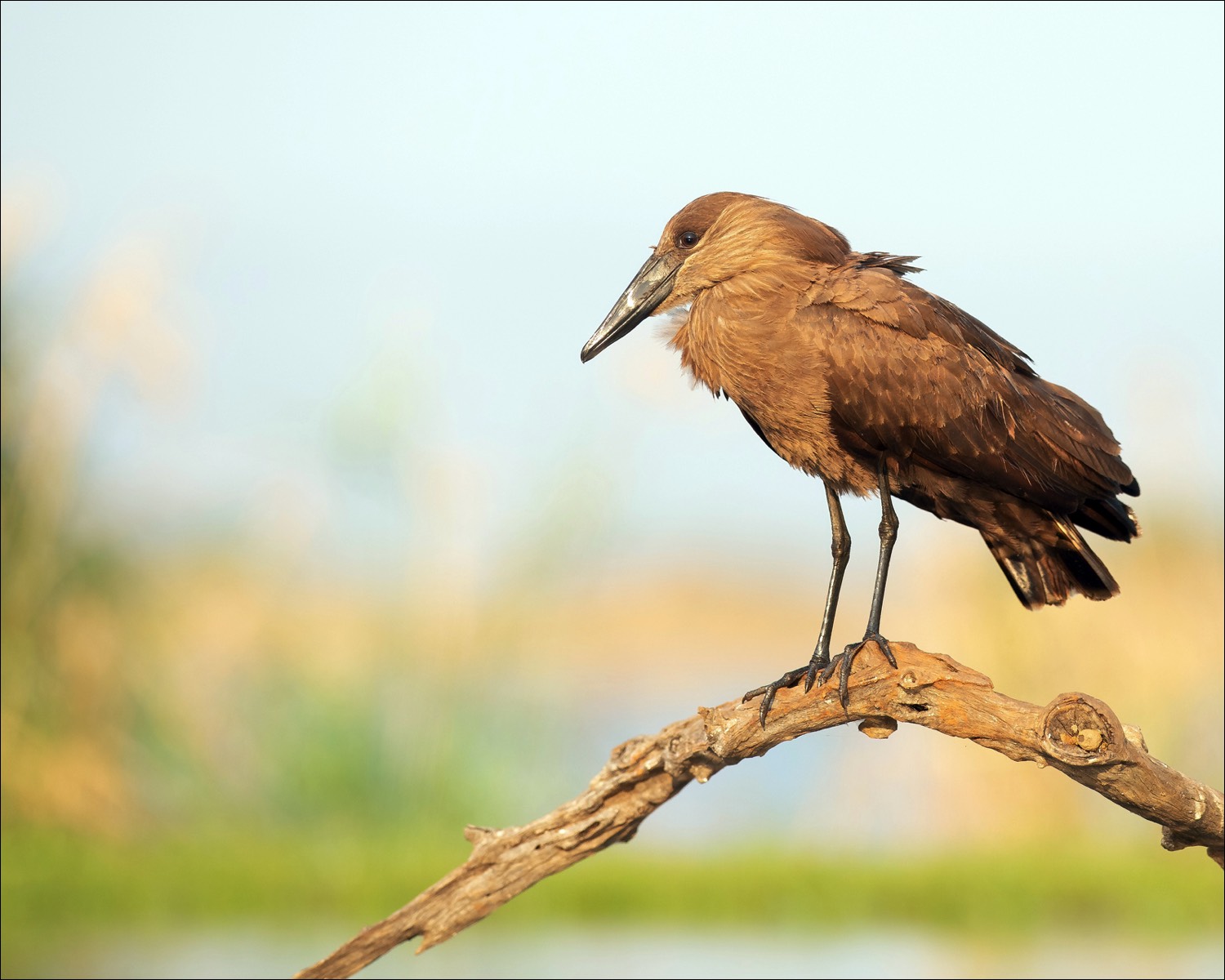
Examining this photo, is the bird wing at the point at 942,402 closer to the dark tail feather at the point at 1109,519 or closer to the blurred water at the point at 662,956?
the dark tail feather at the point at 1109,519

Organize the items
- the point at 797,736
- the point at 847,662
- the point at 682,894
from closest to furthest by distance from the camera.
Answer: the point at 847,662 < the point at 797,736 < the point at 682,894

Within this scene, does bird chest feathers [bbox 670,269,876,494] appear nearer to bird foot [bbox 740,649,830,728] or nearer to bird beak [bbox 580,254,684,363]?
bird beak [bbox 580,254,684,363]

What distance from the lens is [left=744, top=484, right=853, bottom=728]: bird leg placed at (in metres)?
3.76

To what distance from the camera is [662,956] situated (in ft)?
18.0

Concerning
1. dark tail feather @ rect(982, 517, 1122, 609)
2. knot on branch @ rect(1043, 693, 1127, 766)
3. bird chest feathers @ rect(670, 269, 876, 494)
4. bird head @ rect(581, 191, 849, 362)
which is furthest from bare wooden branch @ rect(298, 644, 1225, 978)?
bird head @ rect(581, 191, 849, 362)

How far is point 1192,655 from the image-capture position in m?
7.76

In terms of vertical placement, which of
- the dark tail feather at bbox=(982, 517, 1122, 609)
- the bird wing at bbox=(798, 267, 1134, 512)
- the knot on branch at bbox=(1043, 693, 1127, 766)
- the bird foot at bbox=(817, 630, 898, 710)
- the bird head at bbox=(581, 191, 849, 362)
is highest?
the bird head at bbox=(581, 191, 849, 362)

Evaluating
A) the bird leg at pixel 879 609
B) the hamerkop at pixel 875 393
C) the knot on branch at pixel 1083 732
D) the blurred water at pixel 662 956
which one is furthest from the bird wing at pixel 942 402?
the blurred water at pixel 662 956

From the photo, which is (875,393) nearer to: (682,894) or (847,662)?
(847,662)

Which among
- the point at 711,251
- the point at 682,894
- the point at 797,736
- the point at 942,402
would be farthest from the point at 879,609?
the point at 682,894

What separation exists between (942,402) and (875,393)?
192 millimetres

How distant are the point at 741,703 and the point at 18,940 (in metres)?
3.77

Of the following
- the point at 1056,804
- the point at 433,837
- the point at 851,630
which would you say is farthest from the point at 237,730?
the point at 1056,804

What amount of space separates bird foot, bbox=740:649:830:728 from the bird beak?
105 cm
